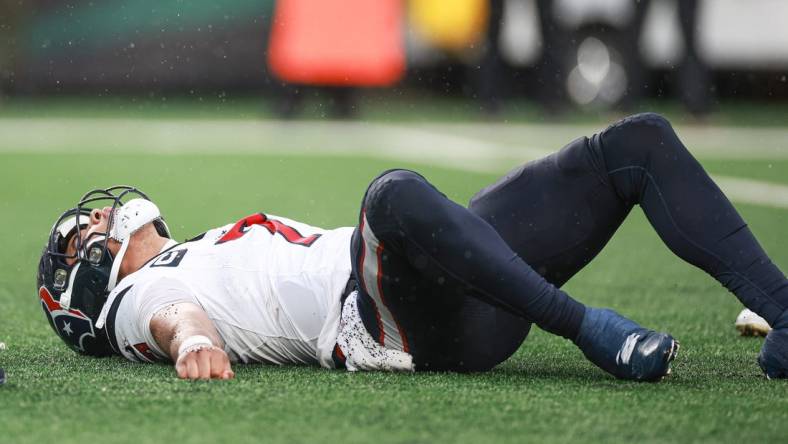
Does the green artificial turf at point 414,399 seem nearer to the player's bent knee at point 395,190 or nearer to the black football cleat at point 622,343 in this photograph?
the black football cleat at point 622,343

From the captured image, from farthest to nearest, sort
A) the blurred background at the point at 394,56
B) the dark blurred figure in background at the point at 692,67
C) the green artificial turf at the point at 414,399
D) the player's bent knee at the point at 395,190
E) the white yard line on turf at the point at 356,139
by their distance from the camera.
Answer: the blurred background at the point at 394,56 < the dark blurred figure in background at the point at 692,67 < the white yard line on turf at the point at 356,139 < the player's bent knee at the point at 395,190 < the green artificial turf at the point at 414,399

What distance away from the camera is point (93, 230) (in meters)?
3.41

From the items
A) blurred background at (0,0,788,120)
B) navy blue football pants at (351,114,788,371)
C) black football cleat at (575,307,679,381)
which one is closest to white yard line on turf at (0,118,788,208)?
blurred background at (0,0,788,120)

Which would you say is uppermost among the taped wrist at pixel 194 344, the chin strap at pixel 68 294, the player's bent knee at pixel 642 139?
the player's bent knee at pixel 642 139

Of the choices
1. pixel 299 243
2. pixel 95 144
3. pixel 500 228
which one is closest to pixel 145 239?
pixel 299 243

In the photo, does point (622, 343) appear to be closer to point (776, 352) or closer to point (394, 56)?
point (776, 352)

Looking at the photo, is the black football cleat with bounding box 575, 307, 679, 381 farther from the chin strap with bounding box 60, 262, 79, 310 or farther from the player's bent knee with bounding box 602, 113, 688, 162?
the chin strap with bounding box 60, 262, 79, 310

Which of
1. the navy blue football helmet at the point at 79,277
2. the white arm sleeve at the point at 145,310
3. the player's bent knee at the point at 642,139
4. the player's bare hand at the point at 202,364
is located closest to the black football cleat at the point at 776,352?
the player's bent knee at the point at 642,139

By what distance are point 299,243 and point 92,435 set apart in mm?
947

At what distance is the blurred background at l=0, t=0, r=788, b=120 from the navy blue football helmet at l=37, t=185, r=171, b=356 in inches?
379

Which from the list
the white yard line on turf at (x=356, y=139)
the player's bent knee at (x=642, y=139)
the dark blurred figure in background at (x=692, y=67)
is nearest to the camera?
the player's bent knee at (x=642, y=139)

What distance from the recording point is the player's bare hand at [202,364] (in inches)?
118

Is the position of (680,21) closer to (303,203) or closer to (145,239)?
(303,203)

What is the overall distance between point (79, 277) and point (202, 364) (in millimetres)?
545
